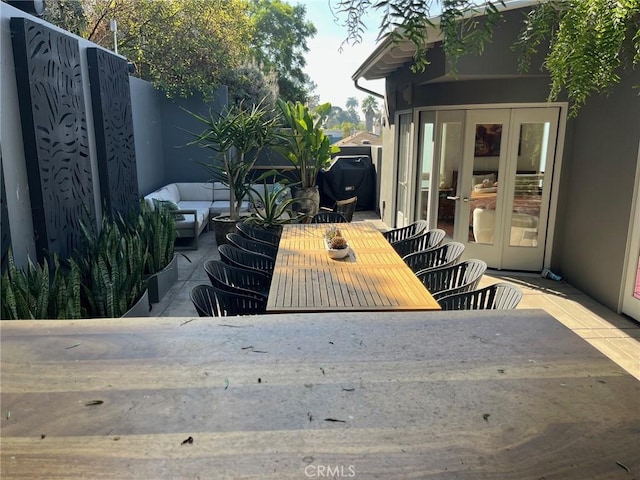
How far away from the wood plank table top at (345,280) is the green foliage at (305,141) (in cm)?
373

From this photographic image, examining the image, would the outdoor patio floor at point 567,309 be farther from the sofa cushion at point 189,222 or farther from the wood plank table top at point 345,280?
the wood plank table top at point 345,280

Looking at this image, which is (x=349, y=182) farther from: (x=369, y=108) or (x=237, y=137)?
(x=369, y=108)

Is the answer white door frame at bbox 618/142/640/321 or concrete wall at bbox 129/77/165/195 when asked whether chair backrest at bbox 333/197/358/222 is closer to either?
white door frame at bbox 618/142/640/321

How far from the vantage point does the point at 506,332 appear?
1.51 metres

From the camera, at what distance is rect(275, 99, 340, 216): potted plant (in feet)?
25.9

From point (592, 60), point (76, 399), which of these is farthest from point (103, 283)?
point (592, 60)

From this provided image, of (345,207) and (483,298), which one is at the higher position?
(345,207)

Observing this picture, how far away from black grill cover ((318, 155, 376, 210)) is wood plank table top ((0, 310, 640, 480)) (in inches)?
360

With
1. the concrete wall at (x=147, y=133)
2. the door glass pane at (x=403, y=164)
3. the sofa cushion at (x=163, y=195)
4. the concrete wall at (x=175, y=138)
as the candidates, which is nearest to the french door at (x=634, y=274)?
the door glass pane at (x=403, y=164)

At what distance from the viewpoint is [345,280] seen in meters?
3.30

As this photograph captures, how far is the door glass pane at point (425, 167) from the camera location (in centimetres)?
670

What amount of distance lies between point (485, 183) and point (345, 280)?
364 cm

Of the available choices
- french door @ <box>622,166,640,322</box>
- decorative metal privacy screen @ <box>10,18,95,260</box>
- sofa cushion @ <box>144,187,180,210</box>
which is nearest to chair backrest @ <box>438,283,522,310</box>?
french door @ <box>622,166,640,322</box>

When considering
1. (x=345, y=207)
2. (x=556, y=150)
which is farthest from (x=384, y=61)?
(x=556, y=150)
